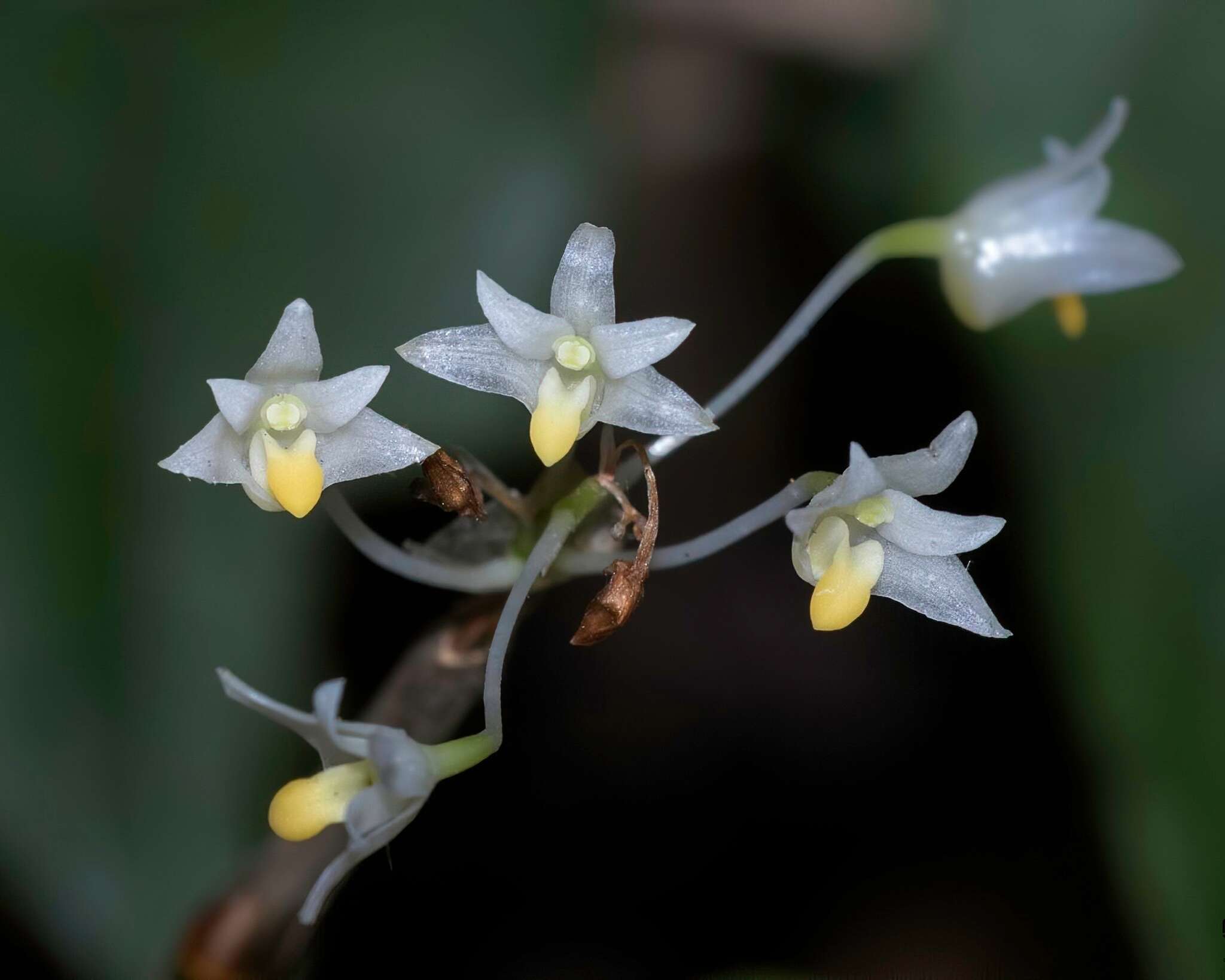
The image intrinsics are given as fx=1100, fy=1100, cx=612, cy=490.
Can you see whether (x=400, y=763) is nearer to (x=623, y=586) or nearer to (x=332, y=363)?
(x=623, y=586)

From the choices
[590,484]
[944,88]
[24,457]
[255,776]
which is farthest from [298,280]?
[944,88]

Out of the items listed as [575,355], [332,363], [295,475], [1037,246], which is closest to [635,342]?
[575,355]

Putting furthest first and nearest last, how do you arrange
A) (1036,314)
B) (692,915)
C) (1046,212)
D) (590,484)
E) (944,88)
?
(692,915) → (944,88) → (1036,314) → (1046,212) → (590,484)

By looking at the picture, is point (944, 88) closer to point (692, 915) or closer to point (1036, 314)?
point (1036, 314)

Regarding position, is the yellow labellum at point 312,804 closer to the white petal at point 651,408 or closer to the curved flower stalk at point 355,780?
the curved flower stalk at point 355,780

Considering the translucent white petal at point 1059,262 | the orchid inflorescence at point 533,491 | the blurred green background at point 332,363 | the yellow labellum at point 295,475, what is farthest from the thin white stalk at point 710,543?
the blurred green background at point 332,363

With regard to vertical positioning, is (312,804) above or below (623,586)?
below
